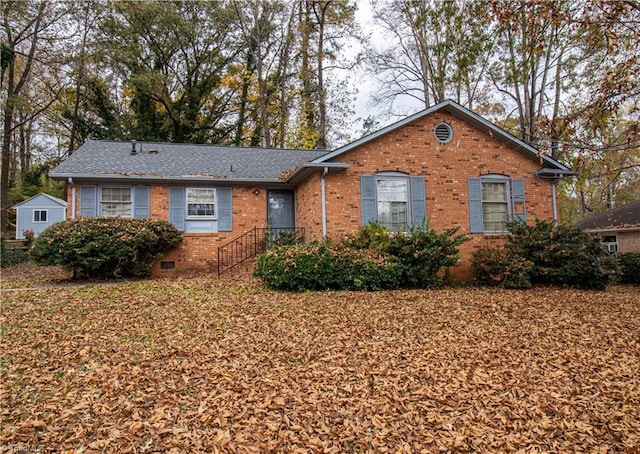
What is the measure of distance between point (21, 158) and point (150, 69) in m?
13.5

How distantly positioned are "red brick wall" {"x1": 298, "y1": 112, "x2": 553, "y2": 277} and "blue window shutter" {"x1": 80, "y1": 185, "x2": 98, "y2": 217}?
20.9ft

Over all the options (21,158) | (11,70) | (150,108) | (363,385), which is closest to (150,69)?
(150,108)

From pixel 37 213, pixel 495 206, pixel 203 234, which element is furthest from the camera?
pixel 37 213

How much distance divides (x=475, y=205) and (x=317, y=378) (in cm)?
866

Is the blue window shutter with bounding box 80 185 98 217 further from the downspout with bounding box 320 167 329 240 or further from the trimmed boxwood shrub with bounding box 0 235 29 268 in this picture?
the trimmed boxwood shrub with bounding box 0 235 29 268

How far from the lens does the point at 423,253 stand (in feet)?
29.1

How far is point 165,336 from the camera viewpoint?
524 cm

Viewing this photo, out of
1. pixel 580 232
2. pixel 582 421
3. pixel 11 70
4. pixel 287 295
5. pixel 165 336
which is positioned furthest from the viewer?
pixel 11 70

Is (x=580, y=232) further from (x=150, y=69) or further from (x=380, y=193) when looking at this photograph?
(x=150, y=69)

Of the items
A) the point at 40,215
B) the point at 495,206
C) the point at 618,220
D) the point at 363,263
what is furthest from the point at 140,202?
the point at 618,220

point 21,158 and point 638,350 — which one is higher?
point 21,158

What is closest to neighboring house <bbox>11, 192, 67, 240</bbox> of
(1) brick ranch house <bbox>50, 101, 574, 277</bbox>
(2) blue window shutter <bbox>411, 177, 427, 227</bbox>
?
(1) brick ranch house <bbox>50, 101, 574, 277</bbox>

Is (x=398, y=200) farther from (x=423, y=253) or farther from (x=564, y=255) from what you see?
(x=564, y=255)

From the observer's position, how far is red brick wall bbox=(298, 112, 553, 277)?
10.4 m
